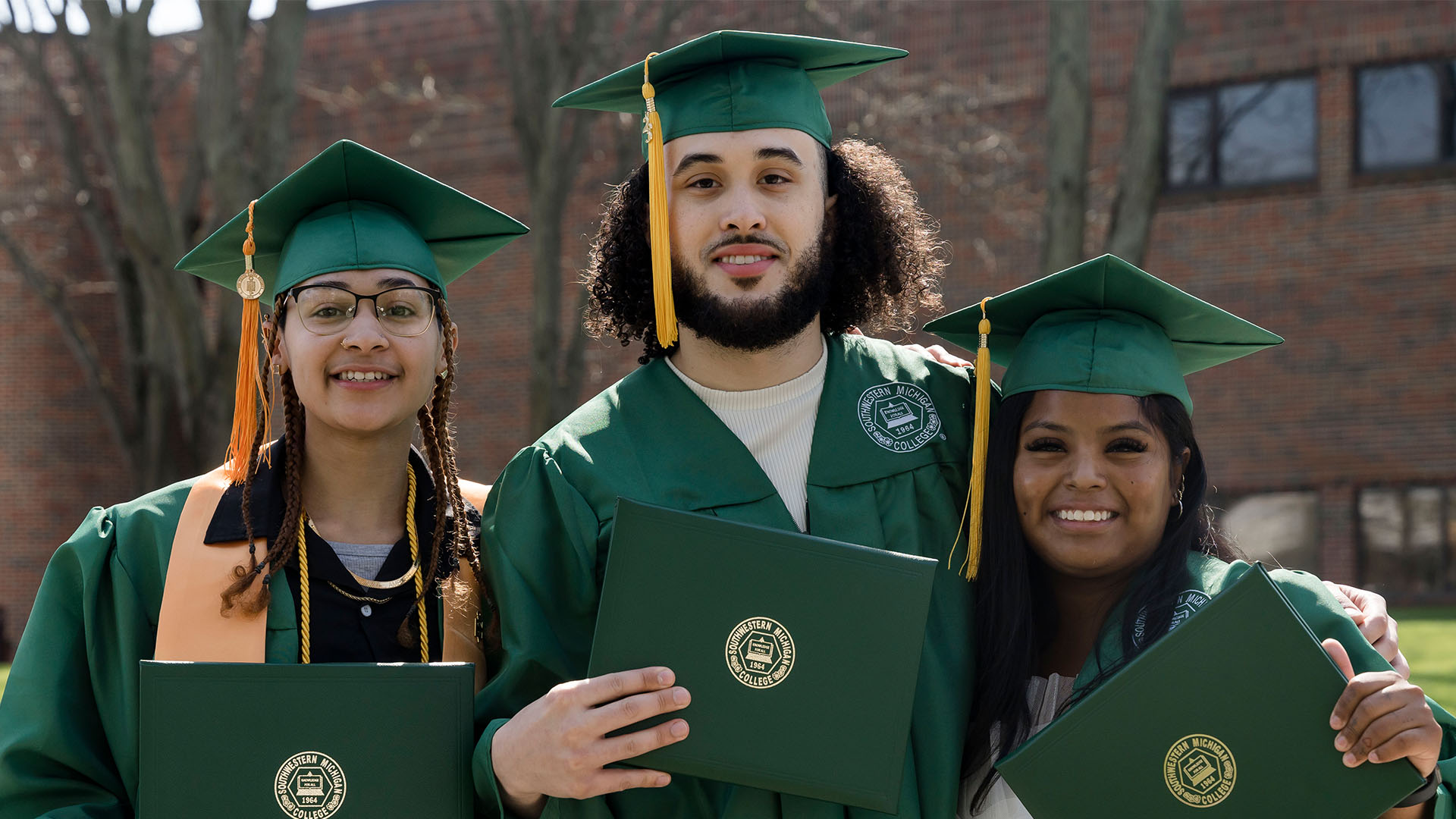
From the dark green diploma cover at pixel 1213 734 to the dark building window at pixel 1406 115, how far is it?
11.8 metres

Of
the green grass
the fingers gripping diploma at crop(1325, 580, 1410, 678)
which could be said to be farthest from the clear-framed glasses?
the green grass

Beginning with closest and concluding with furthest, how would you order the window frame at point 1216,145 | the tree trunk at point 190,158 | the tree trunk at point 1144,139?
the tree trunk at point 1144,139, the tree trunk at point 190,158, the window frame at point 1216,145

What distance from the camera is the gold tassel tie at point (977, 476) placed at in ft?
8.83

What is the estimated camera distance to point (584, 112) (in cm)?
925

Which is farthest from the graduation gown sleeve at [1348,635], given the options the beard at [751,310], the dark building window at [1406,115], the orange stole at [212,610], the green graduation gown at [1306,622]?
the dark building window at [1406,115]

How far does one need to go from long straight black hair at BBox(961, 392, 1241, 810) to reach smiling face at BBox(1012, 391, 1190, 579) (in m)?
0.03

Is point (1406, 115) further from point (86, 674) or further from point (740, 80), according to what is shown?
point (86, 674)

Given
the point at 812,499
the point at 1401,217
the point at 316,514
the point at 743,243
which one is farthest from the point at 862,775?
the point at 1401,217

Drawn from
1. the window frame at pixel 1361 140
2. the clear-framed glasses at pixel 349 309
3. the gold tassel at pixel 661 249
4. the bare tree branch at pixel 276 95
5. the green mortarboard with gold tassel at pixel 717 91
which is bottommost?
the clear-framed glasses at pixel 349 309

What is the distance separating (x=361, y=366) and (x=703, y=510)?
75 centimetres

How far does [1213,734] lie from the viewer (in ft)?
7.47

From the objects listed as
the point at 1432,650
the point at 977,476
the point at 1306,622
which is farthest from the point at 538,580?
the point at 1432,650

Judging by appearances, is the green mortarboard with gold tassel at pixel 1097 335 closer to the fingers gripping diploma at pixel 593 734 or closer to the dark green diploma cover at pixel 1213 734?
the dark green diploma cover at pixel 1213 734

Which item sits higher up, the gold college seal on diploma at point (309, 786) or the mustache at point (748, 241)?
the mustache at point (748, 241)
